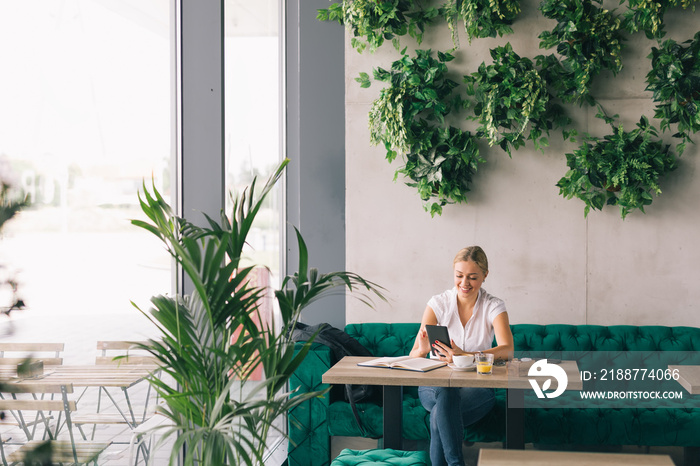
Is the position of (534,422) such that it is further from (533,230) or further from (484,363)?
(533,230)

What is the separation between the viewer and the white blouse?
352cm

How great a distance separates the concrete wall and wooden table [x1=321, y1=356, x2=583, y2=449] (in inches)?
52.9

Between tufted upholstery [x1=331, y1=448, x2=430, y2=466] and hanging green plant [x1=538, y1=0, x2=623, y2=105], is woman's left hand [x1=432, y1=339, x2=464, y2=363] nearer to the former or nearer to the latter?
tufted upholstery [x1=331, y1=448, x2=430, y2=466]

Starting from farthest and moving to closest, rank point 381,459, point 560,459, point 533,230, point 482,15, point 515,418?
1. point 533,230
2. point 482,15
3. point 515,418
4. point 381,459
5. point 560,459

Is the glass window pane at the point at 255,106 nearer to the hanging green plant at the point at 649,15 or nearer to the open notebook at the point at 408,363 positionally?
the open notebook at the point at 408,363

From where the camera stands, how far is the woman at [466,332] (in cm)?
325

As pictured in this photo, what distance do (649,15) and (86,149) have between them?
354 cm

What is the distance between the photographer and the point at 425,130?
4.43 metres

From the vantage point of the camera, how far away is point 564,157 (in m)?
4.42

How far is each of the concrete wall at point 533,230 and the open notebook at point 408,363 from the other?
1.35 meters

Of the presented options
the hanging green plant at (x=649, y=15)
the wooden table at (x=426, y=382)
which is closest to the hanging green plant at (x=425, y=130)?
the hanging green plant at (x=649, y=15)

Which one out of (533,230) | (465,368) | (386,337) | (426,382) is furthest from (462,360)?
(533,230)

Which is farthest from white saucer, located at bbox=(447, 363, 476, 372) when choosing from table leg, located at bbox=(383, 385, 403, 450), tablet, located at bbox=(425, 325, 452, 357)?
table leg, located at bbox=(383, 385, 403, 450)

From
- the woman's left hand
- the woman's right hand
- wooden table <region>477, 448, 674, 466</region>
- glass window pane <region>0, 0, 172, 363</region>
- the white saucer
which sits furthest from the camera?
the woman's right hand
